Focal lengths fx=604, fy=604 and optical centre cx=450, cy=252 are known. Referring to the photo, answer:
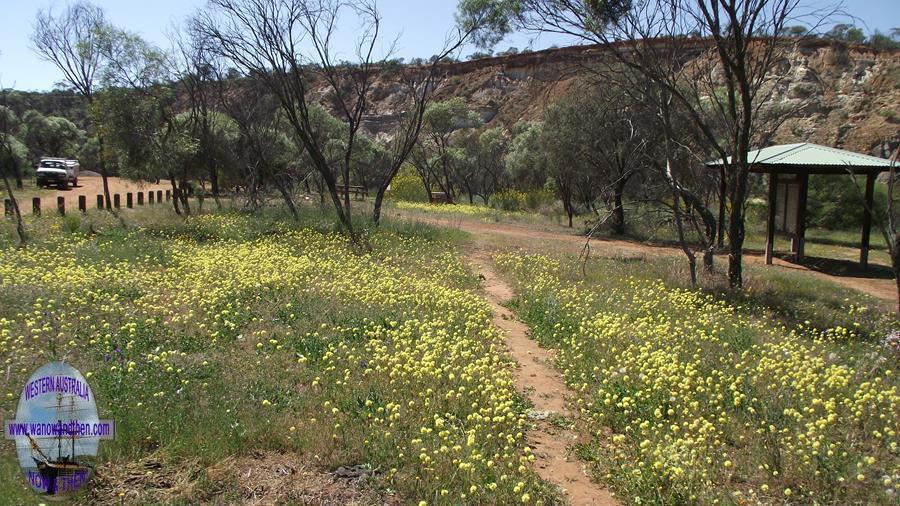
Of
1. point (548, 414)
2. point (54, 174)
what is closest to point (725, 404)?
point (548, 414)

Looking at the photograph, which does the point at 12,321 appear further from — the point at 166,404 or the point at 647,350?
the point at 647,350

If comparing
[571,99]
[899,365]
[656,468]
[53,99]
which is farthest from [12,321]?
[53,99]

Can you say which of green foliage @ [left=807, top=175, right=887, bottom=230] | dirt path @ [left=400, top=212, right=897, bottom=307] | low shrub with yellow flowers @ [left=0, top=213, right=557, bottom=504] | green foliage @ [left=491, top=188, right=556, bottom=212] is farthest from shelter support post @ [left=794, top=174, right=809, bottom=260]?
green foliage @ [left=491, top=188, right=556, bottom=212]

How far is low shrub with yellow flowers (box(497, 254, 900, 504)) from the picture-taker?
464cm

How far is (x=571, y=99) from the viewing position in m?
24.5

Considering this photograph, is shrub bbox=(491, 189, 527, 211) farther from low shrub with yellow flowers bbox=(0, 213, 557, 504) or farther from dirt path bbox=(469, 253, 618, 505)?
dirt path bbox=(469, 253, 618, 505)

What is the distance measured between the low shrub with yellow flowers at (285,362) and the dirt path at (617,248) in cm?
831

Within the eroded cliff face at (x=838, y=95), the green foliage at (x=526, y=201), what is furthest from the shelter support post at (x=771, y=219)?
the green foliage at (x=526, y=201)

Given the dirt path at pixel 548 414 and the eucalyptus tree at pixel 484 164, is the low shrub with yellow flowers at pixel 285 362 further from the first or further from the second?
the eucalyptus tree at pixel 484 164

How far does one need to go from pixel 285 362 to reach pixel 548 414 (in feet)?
9.68

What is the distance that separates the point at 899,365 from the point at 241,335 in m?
8.31

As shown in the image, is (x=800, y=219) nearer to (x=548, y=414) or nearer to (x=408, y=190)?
(x=548, y=414)

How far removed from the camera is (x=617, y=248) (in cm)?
2008

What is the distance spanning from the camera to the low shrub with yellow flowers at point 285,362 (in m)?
4.79
